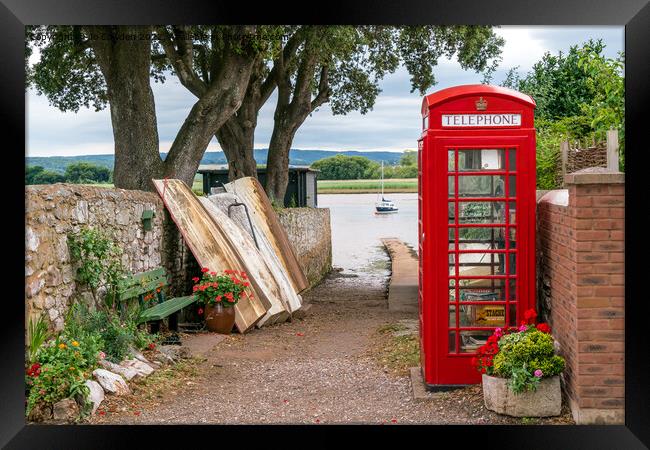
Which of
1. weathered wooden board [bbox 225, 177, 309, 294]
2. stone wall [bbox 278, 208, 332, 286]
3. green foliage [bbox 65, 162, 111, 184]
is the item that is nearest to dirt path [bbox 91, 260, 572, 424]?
weathered wooden board [bbox 225, 177, 309, 294]

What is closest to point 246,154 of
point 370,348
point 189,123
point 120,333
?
point 189,123

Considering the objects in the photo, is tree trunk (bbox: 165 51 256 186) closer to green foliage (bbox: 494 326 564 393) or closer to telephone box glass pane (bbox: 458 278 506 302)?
telephone box glass pane (bbox: 458 278 506 302)

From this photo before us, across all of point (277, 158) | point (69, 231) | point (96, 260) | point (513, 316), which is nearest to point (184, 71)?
point (277, 158)

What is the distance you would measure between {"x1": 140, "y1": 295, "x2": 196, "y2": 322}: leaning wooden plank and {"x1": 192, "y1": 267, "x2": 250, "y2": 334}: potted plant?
23 cm

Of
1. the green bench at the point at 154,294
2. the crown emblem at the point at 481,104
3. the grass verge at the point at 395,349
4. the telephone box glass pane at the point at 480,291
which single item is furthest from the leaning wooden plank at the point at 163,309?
the crown emblem at the point at 481,104

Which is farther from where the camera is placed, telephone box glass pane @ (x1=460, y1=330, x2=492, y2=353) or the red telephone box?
telephone box glass pane @ (x1=460, y1=330, x2=492, y2=353)

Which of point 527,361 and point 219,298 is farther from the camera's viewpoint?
point 219,298

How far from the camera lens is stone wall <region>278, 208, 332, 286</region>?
63.3ft

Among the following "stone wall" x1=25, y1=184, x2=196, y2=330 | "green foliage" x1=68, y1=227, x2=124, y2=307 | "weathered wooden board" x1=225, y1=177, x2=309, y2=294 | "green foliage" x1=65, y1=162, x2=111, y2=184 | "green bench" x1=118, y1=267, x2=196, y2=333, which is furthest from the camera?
"green foliage" x1=65, y1=162, x2=111, y2=184

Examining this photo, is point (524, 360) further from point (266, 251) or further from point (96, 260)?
point (266, 251)

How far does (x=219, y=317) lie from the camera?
1084 centimetres

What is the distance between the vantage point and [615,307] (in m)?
6.02
